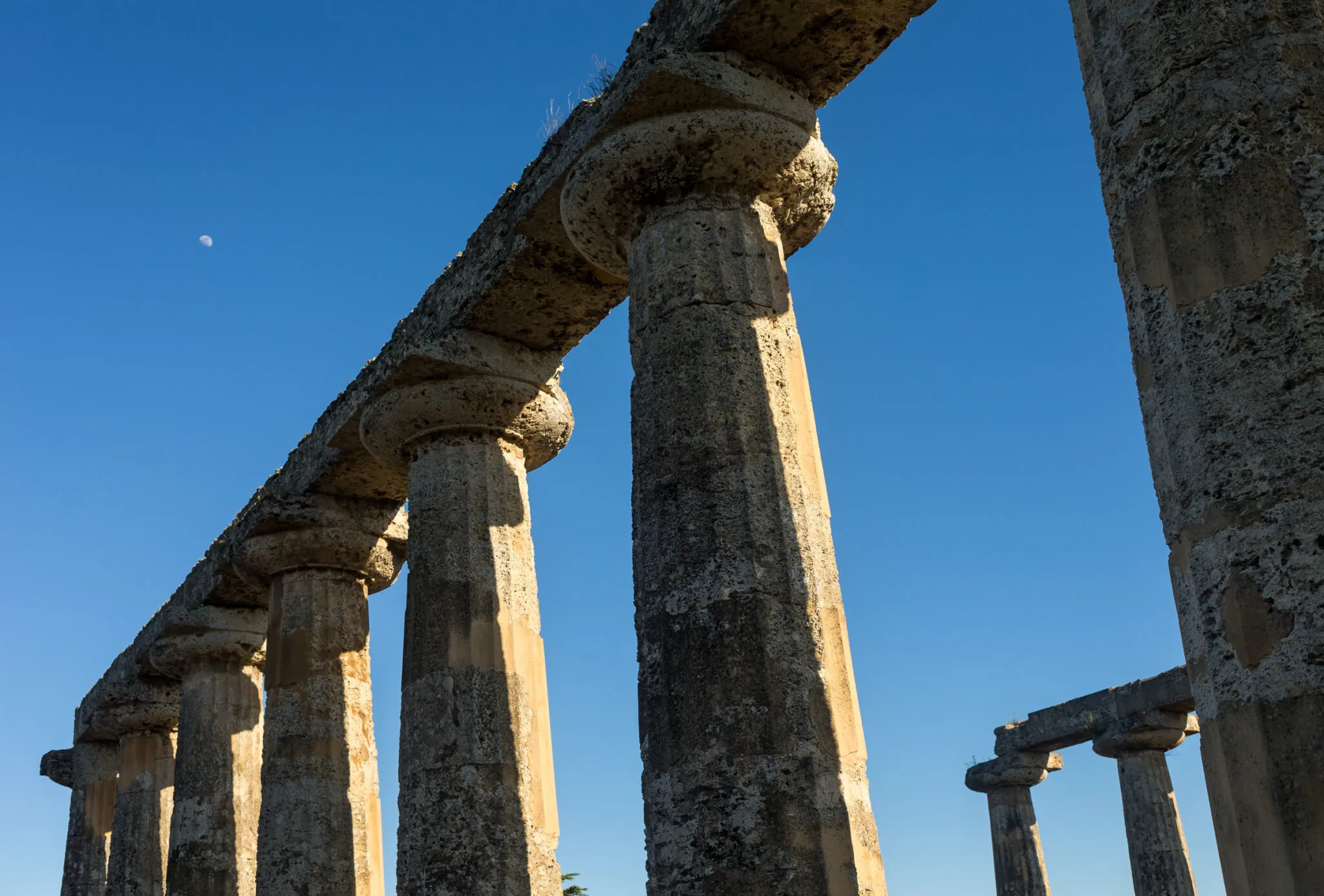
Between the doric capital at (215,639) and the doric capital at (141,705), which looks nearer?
the doric capital at (215,639)

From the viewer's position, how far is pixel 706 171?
31.6 feet

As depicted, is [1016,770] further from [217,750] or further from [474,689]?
[474,689]

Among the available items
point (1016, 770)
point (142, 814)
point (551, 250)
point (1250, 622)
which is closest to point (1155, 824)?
point (1016, 770)

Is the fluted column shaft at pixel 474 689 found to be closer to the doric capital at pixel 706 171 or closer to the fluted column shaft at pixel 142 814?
the doric capital at pixel 706 171

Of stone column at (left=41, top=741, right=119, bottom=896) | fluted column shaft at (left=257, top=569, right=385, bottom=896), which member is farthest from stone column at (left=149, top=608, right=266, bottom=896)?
stone column at (left=41, top=741, right=119, bottom=896)

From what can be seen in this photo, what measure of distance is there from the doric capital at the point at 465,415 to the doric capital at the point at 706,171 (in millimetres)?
3354

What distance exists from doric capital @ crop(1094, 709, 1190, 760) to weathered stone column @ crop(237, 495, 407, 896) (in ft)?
46.6

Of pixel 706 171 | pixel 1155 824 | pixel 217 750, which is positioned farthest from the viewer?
pixel 1155 824

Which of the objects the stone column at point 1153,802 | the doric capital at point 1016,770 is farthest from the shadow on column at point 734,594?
the doric capital at point 1016,770

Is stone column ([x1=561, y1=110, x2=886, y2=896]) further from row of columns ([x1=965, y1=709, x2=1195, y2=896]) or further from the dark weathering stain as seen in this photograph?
row of columns ([x1=965, y1=709, x2=1195, y2=896])

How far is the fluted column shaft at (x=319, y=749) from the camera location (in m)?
14.7

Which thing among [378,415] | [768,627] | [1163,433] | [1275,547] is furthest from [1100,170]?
[378,415]

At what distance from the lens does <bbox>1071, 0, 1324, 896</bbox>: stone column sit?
13.7 ft

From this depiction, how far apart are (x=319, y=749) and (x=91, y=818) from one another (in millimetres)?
12016
